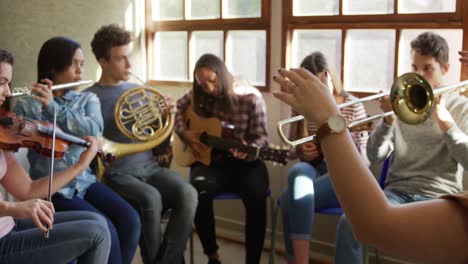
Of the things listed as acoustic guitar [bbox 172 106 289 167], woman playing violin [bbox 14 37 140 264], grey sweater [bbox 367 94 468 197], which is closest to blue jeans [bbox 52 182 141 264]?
woman playing violin [bbox 14 37 140 264]

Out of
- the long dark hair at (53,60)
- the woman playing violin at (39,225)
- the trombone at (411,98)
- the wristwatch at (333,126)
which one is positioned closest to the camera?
the wristwatch at (333,126)

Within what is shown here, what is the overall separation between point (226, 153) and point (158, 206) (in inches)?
19.7

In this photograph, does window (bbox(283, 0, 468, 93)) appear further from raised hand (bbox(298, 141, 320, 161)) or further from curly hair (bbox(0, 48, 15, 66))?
curly hair (bbox(0, 48, 15, 66))

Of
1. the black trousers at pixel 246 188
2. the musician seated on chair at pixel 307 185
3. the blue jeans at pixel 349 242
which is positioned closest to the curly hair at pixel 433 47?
the musician seated on chair at pixel 307 185

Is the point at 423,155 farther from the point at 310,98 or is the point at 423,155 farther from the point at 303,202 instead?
the point at 310,98

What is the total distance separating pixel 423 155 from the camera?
2.62m

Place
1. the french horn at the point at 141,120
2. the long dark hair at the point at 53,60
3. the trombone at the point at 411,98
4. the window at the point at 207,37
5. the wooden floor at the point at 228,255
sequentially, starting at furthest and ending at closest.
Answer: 1. the window at the point at 207,37
2. the wooden floor at the point at 228,255
3. the french horn at the point at 141,120
4. the long dark hair at the point at 53,60
5. the trombone at the point at 411,98

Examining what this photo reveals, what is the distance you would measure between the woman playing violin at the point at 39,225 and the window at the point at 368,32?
5.03 feet

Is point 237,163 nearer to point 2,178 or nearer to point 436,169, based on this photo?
point 436,169

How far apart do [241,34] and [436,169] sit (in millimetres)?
1565

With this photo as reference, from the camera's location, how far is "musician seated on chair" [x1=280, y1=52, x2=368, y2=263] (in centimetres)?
282

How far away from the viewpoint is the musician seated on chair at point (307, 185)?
2.82m

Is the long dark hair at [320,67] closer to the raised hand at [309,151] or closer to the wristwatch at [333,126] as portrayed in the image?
the raised hand at [309,151]

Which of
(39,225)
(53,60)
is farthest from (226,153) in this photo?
(39,225)
